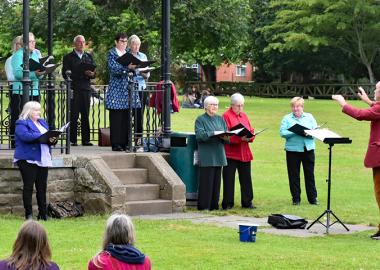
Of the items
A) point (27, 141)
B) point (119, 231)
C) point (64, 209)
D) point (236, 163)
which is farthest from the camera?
point (236, 163)

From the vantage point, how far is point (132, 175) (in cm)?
1580

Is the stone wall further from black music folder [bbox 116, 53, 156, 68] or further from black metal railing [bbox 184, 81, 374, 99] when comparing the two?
black metal railing [bbox 184, 81, 374, 99]

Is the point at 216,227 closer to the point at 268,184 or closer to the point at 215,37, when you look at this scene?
the point at 268,184

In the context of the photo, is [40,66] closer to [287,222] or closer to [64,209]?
[64,209]

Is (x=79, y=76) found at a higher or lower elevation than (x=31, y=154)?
higher

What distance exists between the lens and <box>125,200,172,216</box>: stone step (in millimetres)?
14969

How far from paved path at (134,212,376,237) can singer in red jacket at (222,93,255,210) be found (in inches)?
36.6

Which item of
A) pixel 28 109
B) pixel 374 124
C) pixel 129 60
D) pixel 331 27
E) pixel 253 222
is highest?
pixel 331 27

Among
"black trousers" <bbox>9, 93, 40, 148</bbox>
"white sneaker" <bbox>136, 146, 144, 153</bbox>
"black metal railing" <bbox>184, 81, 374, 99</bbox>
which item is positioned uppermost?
"black trousers" <bbox>9, 93, 40, 148</bbox>

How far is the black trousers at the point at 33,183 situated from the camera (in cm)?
1378

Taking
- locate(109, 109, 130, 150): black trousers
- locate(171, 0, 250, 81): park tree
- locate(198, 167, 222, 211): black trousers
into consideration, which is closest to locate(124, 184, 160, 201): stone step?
locate(198, 167, 222, 211): black trousers

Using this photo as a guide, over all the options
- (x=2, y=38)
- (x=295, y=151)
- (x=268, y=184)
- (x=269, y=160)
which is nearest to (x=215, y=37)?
(x=2, y=38)

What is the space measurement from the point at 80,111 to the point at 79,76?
771mm

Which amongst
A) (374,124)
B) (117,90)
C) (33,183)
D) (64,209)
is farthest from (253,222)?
(117,90)
